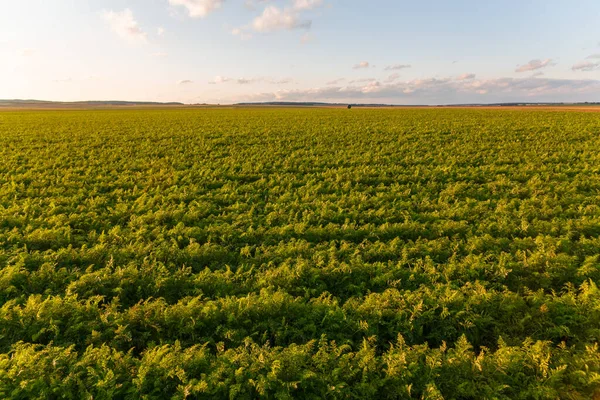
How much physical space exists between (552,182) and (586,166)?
398 centimetres

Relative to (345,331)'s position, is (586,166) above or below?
above

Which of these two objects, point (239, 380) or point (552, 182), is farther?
point (552, 182)

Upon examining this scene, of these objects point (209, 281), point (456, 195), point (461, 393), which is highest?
point (456, 195)

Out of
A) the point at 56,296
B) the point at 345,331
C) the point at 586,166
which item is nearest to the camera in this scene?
the point at 345,331

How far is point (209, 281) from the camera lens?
674cm

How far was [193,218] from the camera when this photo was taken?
984cm

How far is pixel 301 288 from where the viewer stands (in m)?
6.53

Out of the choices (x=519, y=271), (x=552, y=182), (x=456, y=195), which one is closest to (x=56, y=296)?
(x=519, y=271)

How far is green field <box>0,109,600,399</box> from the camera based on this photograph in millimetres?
4551

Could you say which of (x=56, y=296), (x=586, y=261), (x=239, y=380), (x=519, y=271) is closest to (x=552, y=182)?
(x=586, y=261)

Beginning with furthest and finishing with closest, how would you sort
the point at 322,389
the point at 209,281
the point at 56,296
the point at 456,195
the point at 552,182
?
the point at 552,182, the point at 456,195, the point at 209,281, the point at 56,296, the point at 322,389

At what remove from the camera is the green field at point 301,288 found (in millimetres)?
4551

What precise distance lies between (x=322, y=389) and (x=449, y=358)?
2.05 meters

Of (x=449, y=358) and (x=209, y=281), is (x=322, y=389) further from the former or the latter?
(x=209, y=281)
